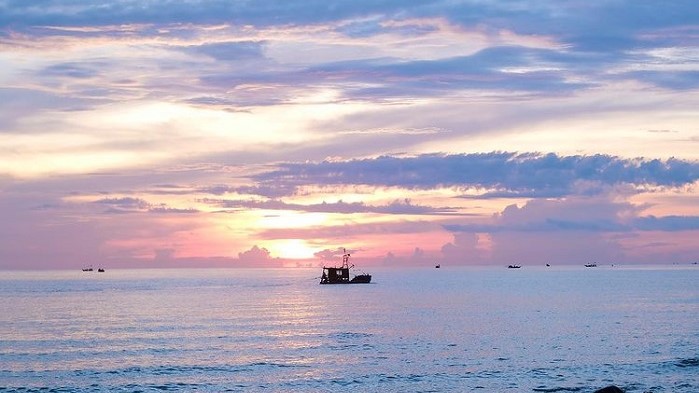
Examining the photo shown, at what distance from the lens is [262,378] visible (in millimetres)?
62969

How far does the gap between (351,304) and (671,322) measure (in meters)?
60.7

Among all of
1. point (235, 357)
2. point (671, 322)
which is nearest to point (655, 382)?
point (235, 357)

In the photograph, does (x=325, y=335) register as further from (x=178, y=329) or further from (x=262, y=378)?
(x=262, y=378)

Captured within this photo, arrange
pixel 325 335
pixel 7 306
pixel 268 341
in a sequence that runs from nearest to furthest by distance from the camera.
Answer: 1. pixel 268 341
2. pixel 325 335
3. pixel 7 306

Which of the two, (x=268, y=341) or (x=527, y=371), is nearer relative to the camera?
(x=527, y=371)

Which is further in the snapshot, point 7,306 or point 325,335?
point 7,306

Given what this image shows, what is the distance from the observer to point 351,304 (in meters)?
151

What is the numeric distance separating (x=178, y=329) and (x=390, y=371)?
40.4 m

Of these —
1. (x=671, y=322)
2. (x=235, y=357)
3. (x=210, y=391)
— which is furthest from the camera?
(x=671, y=322)

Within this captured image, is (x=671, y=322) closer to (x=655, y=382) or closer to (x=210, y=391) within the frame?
(x=655, y=382)

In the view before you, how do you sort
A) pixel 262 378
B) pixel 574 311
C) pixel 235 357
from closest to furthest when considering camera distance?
1. pixel 262 378
2. pixel 235 357
3. pixel 574 311

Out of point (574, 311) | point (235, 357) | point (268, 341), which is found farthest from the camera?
point (574, 311)

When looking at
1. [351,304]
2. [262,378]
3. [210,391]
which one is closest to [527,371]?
[262,378]

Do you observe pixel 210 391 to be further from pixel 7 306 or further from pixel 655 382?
pixel 7 306
